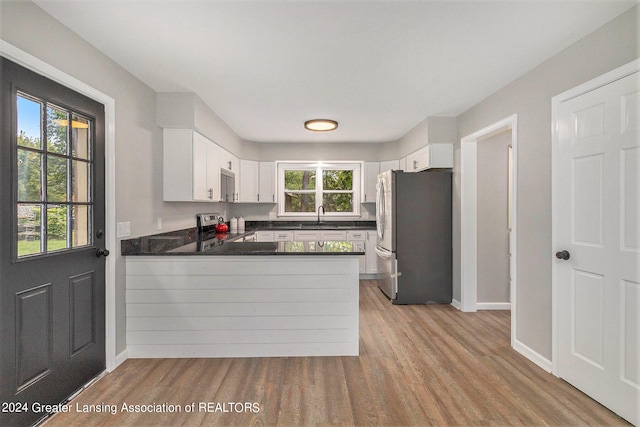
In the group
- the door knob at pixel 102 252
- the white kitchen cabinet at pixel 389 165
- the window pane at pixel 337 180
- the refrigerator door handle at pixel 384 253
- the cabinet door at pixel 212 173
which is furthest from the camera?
the window pane at pixel 337 180

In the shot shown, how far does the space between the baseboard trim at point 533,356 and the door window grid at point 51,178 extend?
338cm

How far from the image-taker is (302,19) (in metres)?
1.88

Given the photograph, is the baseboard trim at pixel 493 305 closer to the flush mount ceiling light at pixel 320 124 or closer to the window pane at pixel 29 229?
the flush mount ceiling light at pixel 320 124

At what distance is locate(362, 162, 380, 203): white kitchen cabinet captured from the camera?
557 cm

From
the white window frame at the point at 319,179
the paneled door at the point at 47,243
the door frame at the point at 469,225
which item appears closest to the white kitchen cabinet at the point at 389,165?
the white window frame at the point at 319,179

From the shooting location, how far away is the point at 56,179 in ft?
6.31

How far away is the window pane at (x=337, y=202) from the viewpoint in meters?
5.71

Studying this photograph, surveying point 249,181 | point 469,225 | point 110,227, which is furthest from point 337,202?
point 110,227

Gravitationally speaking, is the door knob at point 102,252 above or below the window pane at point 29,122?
below

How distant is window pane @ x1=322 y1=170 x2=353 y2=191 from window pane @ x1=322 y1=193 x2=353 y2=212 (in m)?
0.12

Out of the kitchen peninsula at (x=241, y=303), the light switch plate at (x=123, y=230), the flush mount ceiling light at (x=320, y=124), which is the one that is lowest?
the kitchen peninsula at (x=241, y=303)

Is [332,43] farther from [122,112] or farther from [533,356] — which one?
[533,356]

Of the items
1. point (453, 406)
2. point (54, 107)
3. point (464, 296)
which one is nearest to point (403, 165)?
point (464, 296)

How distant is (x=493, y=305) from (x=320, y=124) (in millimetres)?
Result: 3037
